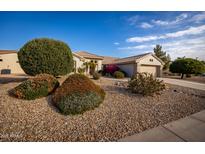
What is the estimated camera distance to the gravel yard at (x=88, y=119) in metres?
3.30

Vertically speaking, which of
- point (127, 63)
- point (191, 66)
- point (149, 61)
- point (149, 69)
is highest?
point (149, 61)

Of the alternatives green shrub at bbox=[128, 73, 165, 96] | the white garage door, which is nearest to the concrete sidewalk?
green shrub at bbox=[128, 73, 165, 96]

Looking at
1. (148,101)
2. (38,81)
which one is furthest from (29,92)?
(148,101)

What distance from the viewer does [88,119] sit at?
13.3ft

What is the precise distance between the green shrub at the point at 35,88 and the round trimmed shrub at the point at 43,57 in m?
2.38

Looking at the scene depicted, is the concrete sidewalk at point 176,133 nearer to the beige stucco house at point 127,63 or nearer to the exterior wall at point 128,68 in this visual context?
the beige stucco house at point 127,63

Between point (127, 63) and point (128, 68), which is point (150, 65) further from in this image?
point (127, 63)

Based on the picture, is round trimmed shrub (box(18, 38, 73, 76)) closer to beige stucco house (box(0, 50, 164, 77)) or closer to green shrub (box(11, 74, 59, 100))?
green shrub (box(11, 74, 59, 100))

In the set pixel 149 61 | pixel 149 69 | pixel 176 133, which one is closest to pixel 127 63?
pixel 149 61

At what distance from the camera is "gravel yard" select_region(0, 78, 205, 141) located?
330cm

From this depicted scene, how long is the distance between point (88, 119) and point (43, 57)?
5598 millimetres

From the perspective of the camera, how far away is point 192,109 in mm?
4906
